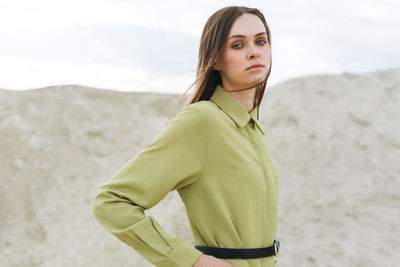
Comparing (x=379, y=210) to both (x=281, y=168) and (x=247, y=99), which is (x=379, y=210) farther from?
(x=247, y=99)

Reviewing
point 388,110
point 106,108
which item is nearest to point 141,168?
point 388,110

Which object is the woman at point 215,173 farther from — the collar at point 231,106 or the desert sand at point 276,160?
the desert sand at point 276,160

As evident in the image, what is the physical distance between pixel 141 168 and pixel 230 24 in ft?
2.49

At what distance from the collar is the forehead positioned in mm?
265

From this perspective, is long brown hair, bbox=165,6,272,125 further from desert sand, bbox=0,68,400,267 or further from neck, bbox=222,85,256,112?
desert sand, bbox=0,68,400,267

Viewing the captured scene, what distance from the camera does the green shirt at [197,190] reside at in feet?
5.33

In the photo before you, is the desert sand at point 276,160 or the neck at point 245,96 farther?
the desert sand at point 276,160

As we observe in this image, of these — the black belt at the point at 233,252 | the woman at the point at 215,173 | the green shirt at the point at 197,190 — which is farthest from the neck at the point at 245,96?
the black belt at the point at 233,252

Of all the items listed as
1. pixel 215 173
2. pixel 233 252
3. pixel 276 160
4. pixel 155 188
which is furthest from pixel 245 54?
pixel 276 160

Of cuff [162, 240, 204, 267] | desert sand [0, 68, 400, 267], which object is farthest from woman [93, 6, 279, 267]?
desert sand [0, 68, 400, 267]

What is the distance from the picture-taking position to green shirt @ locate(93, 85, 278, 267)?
5.33 feet

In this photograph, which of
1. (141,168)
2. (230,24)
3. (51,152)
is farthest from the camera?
(51,152)

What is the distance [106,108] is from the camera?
14.1m

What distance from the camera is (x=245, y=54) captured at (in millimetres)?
1952
